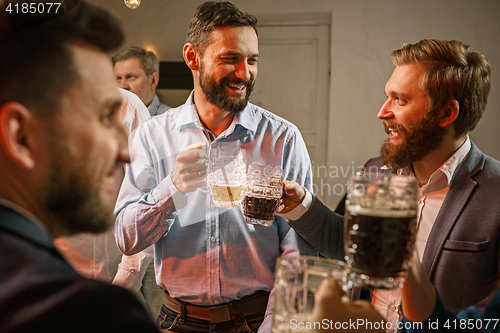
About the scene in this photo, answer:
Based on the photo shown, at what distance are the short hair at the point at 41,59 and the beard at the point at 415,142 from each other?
1483 millimetres

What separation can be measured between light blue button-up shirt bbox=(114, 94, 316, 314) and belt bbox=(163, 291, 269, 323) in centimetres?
3

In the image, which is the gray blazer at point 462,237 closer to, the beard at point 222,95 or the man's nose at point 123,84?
the beard at point 222,95

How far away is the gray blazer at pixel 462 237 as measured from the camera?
141 cm

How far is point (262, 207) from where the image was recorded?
128cm

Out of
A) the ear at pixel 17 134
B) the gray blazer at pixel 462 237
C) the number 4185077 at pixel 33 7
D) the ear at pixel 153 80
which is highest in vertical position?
the ear at pixel 153 80

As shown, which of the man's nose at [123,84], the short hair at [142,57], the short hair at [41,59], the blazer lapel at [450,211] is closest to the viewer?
the short hair at [41,59]

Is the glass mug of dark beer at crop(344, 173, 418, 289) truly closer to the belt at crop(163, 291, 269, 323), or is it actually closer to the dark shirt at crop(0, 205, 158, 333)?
the dark shirt at crop(0, 205, 158, 333)

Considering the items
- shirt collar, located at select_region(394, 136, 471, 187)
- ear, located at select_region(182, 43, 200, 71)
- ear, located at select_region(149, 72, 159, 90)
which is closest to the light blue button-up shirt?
ear, located at select_region(182, 43, 200, 71)

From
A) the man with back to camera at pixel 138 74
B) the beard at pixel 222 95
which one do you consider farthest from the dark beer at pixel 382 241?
the man with back to camera at pixel 138 74

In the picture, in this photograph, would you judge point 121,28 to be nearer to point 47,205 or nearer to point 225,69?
point 47,205

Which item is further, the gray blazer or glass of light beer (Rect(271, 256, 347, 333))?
the gray blazer

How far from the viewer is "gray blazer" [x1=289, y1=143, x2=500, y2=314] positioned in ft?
4.64

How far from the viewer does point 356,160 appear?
149 inches

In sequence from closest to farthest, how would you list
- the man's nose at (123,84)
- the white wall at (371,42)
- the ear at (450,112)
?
the ear at (450,112) → the man's nose at (123,84) → the white wall at (371,42)
